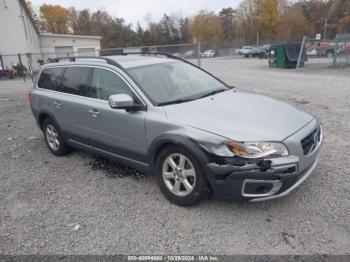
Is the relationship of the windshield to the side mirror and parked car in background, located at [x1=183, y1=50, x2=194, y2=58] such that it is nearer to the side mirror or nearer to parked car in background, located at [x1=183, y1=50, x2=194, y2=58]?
the side mirror

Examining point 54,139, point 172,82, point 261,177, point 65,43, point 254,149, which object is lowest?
point 54,139

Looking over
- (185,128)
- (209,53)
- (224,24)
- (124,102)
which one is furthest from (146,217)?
(224,24)

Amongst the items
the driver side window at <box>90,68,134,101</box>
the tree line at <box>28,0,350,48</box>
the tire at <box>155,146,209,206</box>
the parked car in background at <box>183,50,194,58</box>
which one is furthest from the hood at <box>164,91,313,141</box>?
the tree line at <box>28,0,350,48</box>

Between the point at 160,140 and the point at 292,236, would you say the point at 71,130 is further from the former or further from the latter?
the point at 292,236

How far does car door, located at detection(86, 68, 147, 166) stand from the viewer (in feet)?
11.8

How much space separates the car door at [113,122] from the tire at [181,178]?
1.05ft

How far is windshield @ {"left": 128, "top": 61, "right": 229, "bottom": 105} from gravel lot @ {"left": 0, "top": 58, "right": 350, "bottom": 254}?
3.94 feet

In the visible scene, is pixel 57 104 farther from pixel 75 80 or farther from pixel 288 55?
pixel 288 55

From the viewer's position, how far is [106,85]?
13.3 feet

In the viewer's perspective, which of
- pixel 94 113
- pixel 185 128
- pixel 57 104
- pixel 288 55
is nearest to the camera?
pixel 185 128

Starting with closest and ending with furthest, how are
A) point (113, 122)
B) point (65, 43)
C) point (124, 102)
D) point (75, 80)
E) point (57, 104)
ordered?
1. point (124, 102)
2. point (113, 122)
3. point (75, 80)
4. point (57, 104)
5. point (65, 43)

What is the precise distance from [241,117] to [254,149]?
47cm

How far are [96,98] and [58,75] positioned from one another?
133 cm

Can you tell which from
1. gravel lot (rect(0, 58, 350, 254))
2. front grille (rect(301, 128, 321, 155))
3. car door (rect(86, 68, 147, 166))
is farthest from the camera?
car door (rect(86, 68, 147, 166))
